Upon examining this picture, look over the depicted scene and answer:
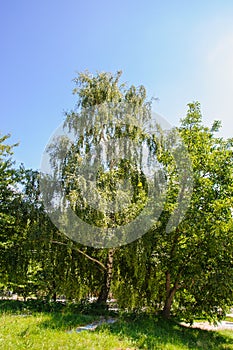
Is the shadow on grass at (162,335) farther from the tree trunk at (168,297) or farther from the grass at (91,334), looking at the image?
the tree trunk at (168,297)

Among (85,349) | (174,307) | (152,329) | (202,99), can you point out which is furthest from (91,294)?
(202,99)

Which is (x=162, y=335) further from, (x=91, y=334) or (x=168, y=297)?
(x=168, y=297)

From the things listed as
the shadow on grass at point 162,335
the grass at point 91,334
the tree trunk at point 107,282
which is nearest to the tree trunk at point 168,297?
the shadow on grass at point 162,335

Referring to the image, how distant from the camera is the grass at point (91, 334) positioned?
587 cm

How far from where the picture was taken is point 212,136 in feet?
40.4

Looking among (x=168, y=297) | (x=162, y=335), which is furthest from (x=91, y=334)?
(x=168, y=297)

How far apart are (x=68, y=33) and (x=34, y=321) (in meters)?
7.75

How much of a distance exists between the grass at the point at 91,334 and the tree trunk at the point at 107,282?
1625 mm

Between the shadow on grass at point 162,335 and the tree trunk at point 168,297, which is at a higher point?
the tree trunk at point 168,297

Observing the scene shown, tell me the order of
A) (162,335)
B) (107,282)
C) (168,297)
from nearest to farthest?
(162,335)
(168,297)
(107,282)

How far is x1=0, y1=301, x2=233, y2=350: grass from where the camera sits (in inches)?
231

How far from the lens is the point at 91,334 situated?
21.7 ft

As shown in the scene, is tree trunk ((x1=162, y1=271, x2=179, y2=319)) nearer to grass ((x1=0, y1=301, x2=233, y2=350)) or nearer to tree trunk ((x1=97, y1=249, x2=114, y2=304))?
grass ((x1=0, y1=301, x2=233, y2=350))

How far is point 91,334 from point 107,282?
449cm
